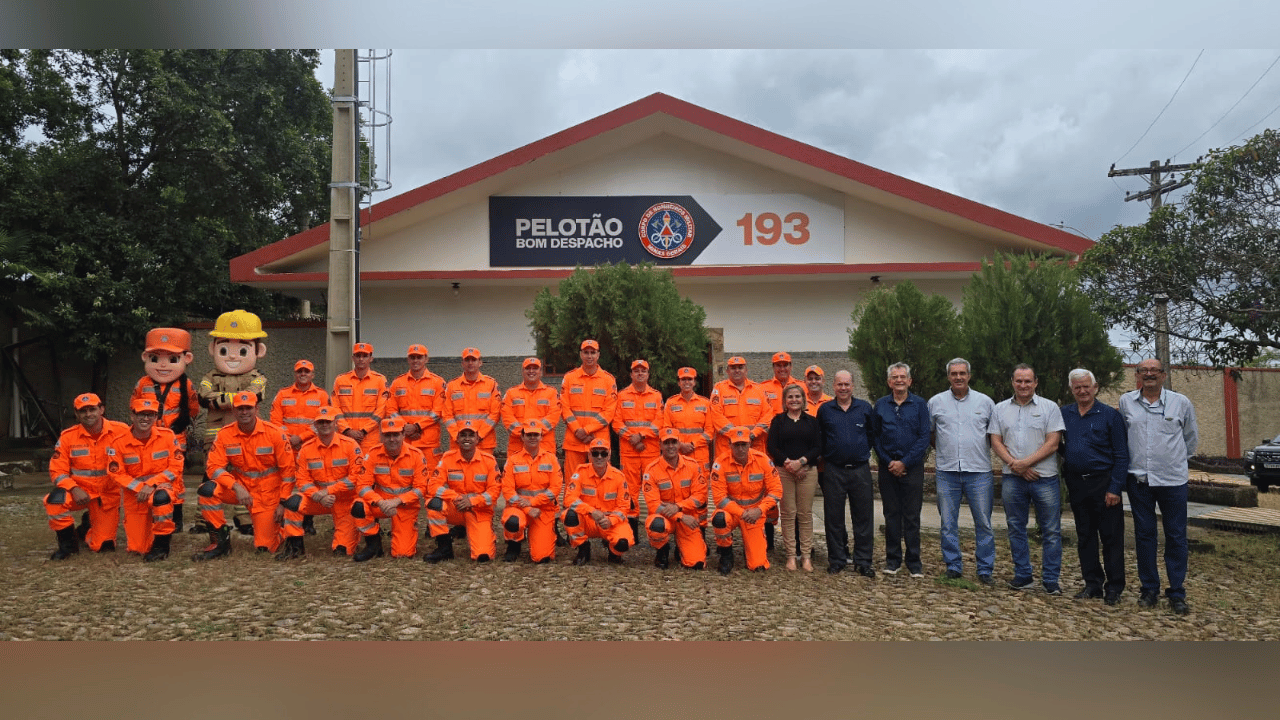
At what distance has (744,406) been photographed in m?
7.39

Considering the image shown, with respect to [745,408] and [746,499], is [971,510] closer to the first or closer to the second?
[746,499]

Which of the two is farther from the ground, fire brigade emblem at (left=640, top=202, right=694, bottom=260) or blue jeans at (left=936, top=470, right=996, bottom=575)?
fire brigade emblem at (left=640, top=202, right=694, bottom=260)

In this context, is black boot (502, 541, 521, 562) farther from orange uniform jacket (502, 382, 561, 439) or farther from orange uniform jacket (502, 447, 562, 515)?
orange uniform jacket (502, 382, 561, 439)

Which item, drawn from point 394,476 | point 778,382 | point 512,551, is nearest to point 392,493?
point 394,476

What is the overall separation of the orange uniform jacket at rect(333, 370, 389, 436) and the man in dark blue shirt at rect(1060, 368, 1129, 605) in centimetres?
577

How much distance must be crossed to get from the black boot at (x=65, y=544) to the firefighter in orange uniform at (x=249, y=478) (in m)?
0.99

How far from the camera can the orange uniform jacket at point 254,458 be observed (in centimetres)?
679

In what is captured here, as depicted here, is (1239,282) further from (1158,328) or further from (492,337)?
(492,337)

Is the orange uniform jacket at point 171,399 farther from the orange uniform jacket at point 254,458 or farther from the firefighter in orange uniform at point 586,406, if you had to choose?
the firefighter in orange uniform at point 586,406

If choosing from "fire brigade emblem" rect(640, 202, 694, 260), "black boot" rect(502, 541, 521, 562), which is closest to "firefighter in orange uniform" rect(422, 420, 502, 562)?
"black boot" rect(502, 541, 521, 562)

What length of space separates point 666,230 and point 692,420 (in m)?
6.13

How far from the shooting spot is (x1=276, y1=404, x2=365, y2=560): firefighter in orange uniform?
6.68 meters

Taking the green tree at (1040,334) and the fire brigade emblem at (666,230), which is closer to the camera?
the green tree at (1040,334)

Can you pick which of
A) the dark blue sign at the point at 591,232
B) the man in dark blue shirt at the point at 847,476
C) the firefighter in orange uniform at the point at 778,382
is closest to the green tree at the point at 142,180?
the dark blue sign at the point at 591,232
